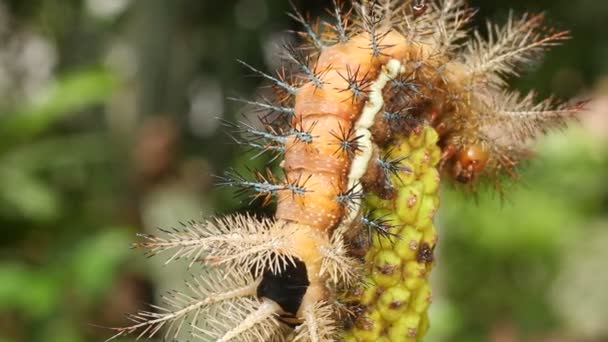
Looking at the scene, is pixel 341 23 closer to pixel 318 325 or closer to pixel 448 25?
pixel 448 25

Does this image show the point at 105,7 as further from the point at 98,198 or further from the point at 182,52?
the point at 98,198

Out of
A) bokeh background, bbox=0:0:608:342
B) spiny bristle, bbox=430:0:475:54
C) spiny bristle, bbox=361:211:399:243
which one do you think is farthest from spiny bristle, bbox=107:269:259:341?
→ bokeh background, bbox=0:0:608:342

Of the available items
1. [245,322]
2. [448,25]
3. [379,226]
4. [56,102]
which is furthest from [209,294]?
[56,102]

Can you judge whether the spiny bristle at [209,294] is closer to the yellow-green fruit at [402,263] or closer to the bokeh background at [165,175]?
the yellow-green fruit at [402,263]

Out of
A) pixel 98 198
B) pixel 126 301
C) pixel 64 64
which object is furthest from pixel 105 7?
pixel 126 301

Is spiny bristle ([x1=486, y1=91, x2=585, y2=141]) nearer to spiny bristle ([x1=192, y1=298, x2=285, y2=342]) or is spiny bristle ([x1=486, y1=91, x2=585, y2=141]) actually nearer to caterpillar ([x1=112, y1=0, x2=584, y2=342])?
caterpillar ([x1=112, y1=0, x2=584, y2=342])

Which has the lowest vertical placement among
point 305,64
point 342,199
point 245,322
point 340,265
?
point 245,322
